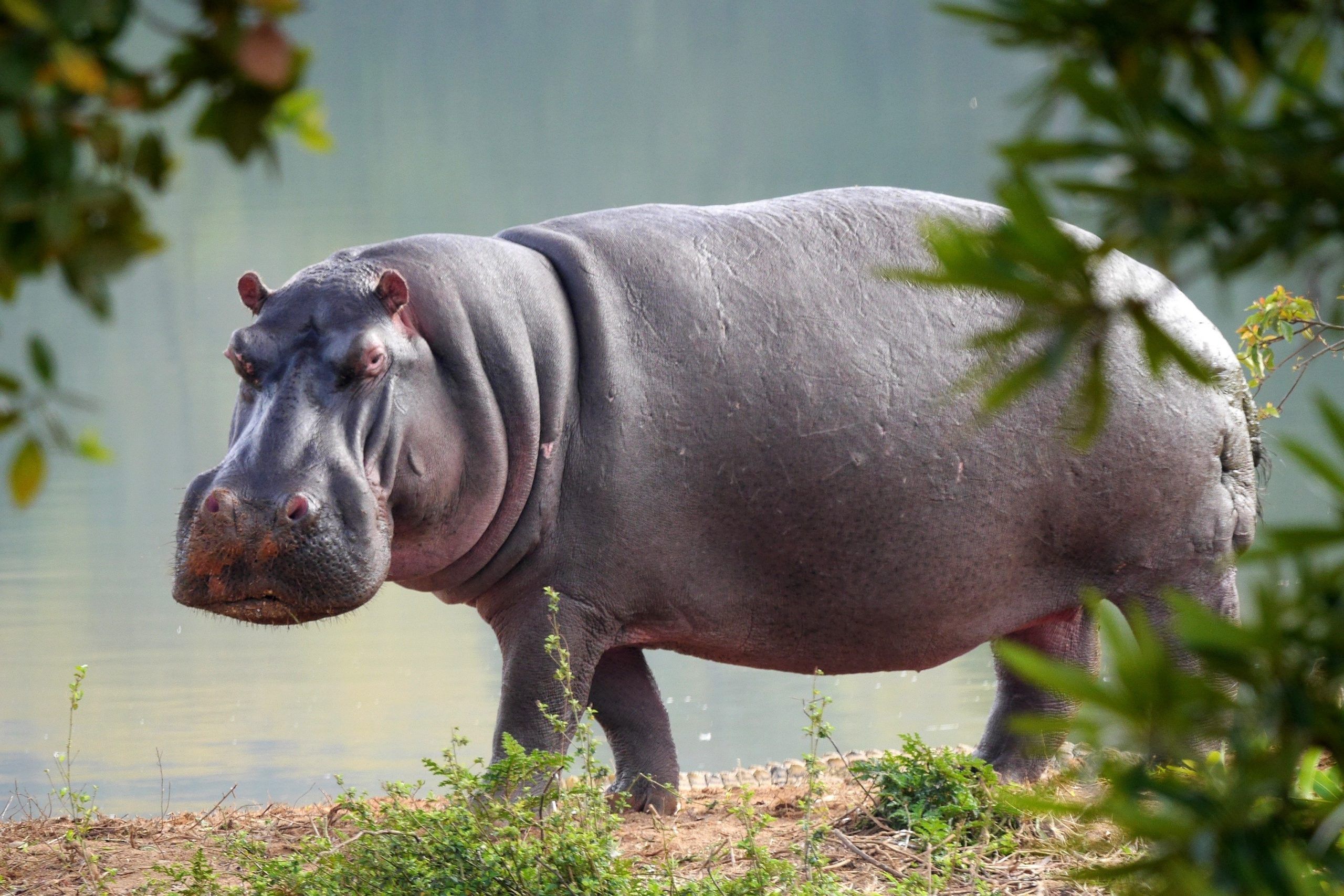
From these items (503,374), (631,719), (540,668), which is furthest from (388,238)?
(540,668)

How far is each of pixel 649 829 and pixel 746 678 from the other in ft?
11.6

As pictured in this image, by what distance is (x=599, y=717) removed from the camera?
3699 mm

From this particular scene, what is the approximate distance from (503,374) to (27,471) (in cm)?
241

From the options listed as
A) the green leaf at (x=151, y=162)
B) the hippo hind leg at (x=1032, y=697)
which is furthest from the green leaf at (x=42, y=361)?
the hippo hind leg at (x=1032, y=697)

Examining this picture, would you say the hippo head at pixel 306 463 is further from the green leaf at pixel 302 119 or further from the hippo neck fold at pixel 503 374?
the green leaf at pixel 302 119

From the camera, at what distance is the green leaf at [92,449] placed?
0.83m

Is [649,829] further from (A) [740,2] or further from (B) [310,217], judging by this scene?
(A) [740,2]

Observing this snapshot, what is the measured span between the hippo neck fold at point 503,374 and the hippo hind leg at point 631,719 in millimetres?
520

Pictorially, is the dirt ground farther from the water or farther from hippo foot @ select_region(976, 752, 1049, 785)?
the water

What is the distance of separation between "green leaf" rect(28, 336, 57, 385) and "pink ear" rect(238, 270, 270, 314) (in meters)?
2.38

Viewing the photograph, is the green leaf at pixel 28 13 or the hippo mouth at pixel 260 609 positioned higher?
the green leaf at pixel 28 13

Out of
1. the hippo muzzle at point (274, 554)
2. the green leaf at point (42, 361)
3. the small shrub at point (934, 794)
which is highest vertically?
the green leaf at point (42, 361)

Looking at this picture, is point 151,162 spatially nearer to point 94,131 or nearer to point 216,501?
point 94,131

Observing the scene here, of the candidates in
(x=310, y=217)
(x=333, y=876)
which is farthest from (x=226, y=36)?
(x=310, y=217)
